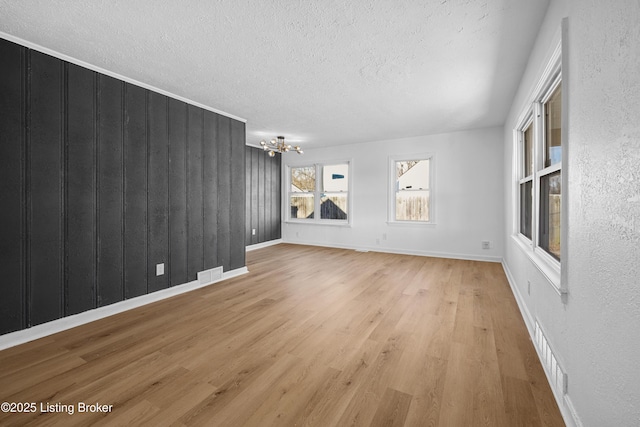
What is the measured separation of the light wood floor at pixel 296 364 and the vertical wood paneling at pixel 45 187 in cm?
42

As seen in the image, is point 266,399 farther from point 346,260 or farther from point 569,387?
point 346,260

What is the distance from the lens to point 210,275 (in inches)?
152

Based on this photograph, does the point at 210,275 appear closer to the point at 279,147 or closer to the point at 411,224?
the point at 279,147

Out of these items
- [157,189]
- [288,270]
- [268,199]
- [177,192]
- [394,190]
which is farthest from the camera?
[268,199]

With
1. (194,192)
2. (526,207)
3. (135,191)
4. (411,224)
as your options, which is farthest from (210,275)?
(526,207)

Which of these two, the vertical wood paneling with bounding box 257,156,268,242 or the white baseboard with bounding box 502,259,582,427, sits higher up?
the vertical wood paneling with bounding box 257,156,268,242

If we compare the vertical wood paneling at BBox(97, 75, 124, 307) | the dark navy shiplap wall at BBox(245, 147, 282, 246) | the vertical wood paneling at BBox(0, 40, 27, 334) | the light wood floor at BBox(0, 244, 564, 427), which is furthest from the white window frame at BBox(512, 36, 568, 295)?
the dark navy shiplap wall at BBox(245, 147, 282, 246)

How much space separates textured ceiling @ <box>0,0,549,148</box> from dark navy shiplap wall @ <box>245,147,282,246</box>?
2.76 metres

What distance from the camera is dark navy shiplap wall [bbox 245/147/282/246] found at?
6504 mm

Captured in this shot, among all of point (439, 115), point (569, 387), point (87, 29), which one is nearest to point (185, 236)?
point (87, 29)

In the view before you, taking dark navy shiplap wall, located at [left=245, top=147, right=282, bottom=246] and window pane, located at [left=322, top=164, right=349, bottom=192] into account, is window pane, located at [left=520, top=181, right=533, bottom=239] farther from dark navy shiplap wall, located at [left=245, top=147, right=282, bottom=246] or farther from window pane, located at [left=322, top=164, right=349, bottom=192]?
dark navy shiplap wall, located at [left=245, top=147, right=282, bottom=246]

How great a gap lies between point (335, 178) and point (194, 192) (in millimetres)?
3926

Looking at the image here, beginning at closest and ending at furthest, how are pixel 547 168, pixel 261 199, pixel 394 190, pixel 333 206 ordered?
1. pixel 547 168
2. pixel 394 190
3. pixel 261 199
4. pixel 333 206

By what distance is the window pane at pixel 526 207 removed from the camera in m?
3.17
